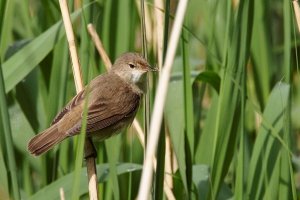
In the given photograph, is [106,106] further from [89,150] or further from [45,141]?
[45,141]

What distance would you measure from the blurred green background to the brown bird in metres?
0.08

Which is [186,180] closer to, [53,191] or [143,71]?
[53,191]

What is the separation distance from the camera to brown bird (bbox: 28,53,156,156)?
10.4 feet

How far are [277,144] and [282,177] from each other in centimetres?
39

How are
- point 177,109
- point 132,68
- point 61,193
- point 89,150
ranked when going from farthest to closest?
1. point 132,68
2. point 177,109
3. point 89,150
4. point 61,193

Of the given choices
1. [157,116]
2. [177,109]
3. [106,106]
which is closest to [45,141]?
[106,106]

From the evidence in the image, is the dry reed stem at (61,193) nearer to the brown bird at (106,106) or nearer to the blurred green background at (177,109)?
the blurred green background at (177,109)

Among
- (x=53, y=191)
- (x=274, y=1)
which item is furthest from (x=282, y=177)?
(x=274, y=1)

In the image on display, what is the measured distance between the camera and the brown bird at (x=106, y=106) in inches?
125

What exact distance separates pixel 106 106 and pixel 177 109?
13.6 inches

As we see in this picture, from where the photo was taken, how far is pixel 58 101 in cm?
340

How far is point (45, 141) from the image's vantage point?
3.10m

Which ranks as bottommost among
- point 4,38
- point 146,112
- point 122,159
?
point 122,159

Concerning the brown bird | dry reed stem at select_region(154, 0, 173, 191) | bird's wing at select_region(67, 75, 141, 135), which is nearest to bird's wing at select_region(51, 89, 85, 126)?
the brown bird
